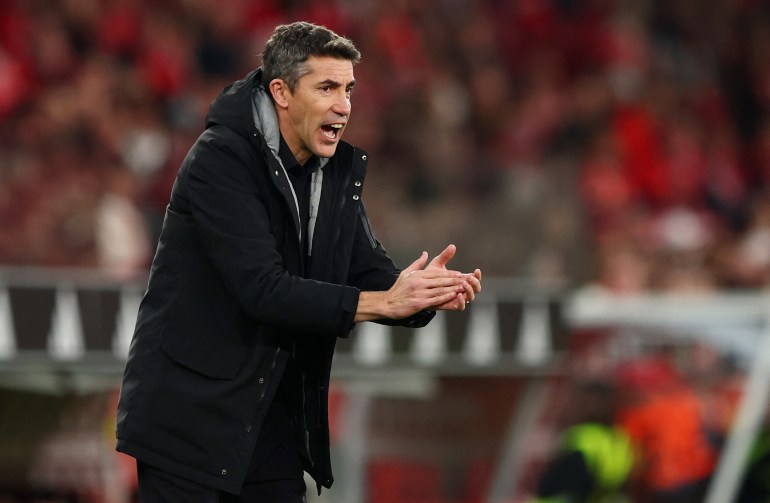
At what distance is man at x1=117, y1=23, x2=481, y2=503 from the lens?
3734 millimetres

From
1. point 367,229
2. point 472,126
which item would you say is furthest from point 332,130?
point 472,126

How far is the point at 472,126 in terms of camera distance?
10711mm

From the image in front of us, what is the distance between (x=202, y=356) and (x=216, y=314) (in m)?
0.11

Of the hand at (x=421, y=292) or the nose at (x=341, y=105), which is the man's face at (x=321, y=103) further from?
the hand at (x=421, y=292)

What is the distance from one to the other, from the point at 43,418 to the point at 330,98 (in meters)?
3.63

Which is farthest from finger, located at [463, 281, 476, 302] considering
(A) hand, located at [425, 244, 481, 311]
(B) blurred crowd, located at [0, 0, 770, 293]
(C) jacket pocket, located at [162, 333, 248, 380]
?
(B) blurred crowd, located at [0, 0, 770, 293]

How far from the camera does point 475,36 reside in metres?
11.5

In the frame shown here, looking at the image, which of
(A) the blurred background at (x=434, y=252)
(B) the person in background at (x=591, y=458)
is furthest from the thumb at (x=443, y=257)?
(B) the person in background at (x=591, y=458)

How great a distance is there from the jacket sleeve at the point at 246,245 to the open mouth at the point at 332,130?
0.18 m

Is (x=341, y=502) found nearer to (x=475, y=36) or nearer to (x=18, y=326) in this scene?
(x=18, y=326)

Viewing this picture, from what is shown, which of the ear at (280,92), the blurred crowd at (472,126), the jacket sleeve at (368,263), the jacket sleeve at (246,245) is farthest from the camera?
the blurred crowd at (472,126)

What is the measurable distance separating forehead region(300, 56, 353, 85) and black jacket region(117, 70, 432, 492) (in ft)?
0.55

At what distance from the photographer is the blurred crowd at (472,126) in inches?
311

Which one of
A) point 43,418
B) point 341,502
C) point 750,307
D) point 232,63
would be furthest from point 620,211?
point 43,418
